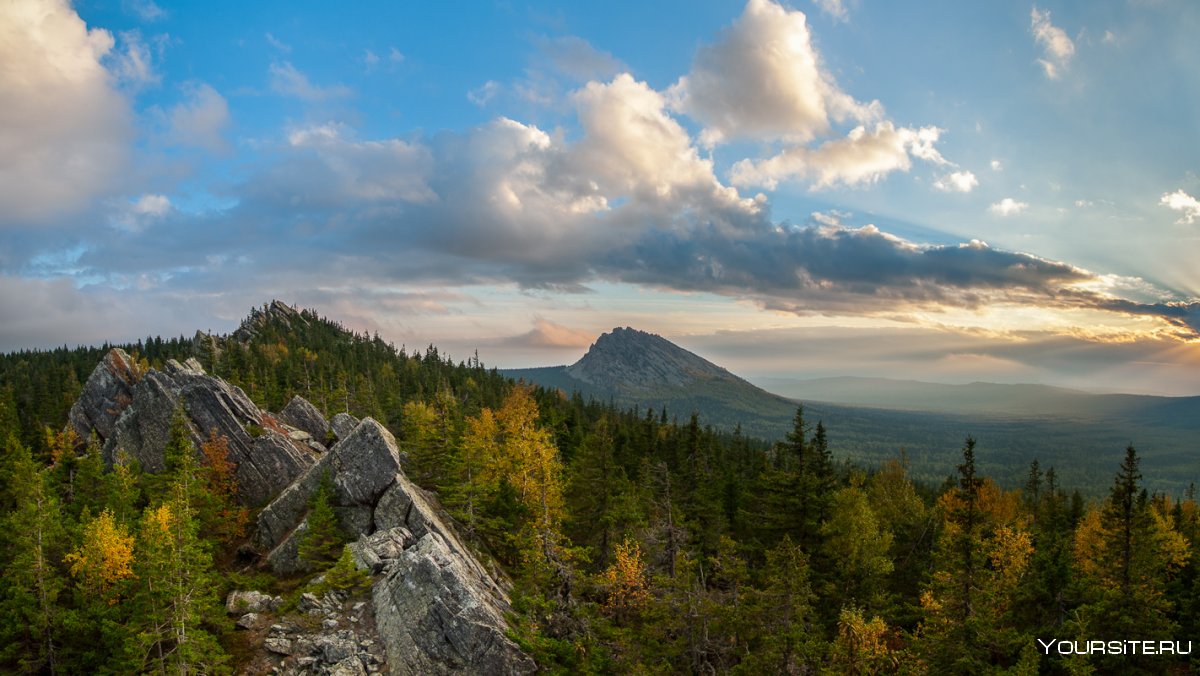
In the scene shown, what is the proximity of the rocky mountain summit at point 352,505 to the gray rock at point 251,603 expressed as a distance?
4386 mm

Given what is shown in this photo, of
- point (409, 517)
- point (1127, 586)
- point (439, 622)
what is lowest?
point (439, 622)

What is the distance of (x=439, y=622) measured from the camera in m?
40.6

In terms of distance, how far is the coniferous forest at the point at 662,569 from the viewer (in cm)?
3416

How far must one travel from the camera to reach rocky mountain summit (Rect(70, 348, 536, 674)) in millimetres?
40031

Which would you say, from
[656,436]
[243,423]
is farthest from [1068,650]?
[243,423]

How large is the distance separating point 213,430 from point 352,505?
34165 mm

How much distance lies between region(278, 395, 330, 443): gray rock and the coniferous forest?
2192 cm

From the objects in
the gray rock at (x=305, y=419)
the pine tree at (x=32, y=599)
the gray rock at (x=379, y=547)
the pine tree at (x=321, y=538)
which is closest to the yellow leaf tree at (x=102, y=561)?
the pine tree at (x=32, y=599)

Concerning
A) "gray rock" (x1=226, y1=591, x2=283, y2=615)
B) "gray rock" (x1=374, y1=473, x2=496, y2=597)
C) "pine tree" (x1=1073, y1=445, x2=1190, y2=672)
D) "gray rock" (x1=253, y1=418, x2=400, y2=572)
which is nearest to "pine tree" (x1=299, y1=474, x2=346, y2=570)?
"gray rock" (x1=253, y1=418, x2=400, y2=572)

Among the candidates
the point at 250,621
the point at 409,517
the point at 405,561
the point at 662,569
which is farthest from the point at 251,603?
the point at 662,569

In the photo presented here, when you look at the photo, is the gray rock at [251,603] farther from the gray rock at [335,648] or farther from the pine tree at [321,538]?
the gray rock at [335,648]

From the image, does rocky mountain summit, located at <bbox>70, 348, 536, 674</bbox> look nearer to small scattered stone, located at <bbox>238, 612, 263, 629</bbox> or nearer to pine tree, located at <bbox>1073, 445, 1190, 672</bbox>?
small scattered stone, located at <bbox>238, 612, 263, 629</bbox>

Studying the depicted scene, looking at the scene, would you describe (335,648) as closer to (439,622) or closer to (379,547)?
(439,622)

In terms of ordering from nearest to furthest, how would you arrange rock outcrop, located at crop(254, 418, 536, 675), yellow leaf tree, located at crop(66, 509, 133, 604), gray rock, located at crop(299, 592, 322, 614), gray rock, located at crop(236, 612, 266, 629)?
rock outcrop, located at crop(254, 418, 536, 675) < gray rock, located at crop(236, 612, 266, 629) < gray rock, located at crop(299, 592, 322, 614) < yellow leaf tree, located at crop(66, 509, 133, 604)
